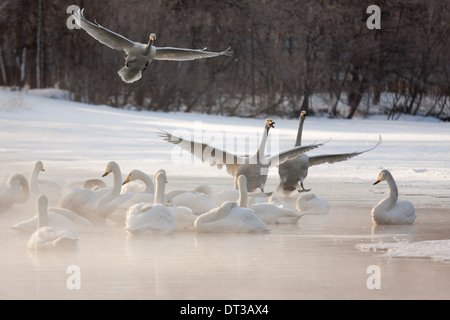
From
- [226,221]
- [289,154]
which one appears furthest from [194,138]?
[226,221]

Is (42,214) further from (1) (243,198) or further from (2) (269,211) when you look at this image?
(2) (269,211)

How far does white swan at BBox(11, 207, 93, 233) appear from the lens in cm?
690

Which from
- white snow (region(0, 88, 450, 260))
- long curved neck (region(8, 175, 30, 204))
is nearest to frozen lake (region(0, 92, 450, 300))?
white snow (region(0, 88, 450, 260))

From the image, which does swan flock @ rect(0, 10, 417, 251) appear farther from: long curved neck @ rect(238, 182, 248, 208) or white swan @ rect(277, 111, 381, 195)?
white swan @ rect(277, 111, 381, 195)

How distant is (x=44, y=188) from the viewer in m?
8.90

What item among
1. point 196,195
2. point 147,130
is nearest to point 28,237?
point 196,195

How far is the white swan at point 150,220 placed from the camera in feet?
22.5

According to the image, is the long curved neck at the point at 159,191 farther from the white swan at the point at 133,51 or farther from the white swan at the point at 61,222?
the white swan at the point at 133,51

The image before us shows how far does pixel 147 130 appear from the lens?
1852 centimetres

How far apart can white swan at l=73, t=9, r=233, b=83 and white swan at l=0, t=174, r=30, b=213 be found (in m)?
1.38

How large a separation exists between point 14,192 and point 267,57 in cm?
2053

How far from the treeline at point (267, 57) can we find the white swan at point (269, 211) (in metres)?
18.7

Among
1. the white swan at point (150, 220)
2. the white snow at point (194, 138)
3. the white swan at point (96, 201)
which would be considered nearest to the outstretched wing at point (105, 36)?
the white swan at point (96, 201)

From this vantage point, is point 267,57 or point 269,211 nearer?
point 269,211
